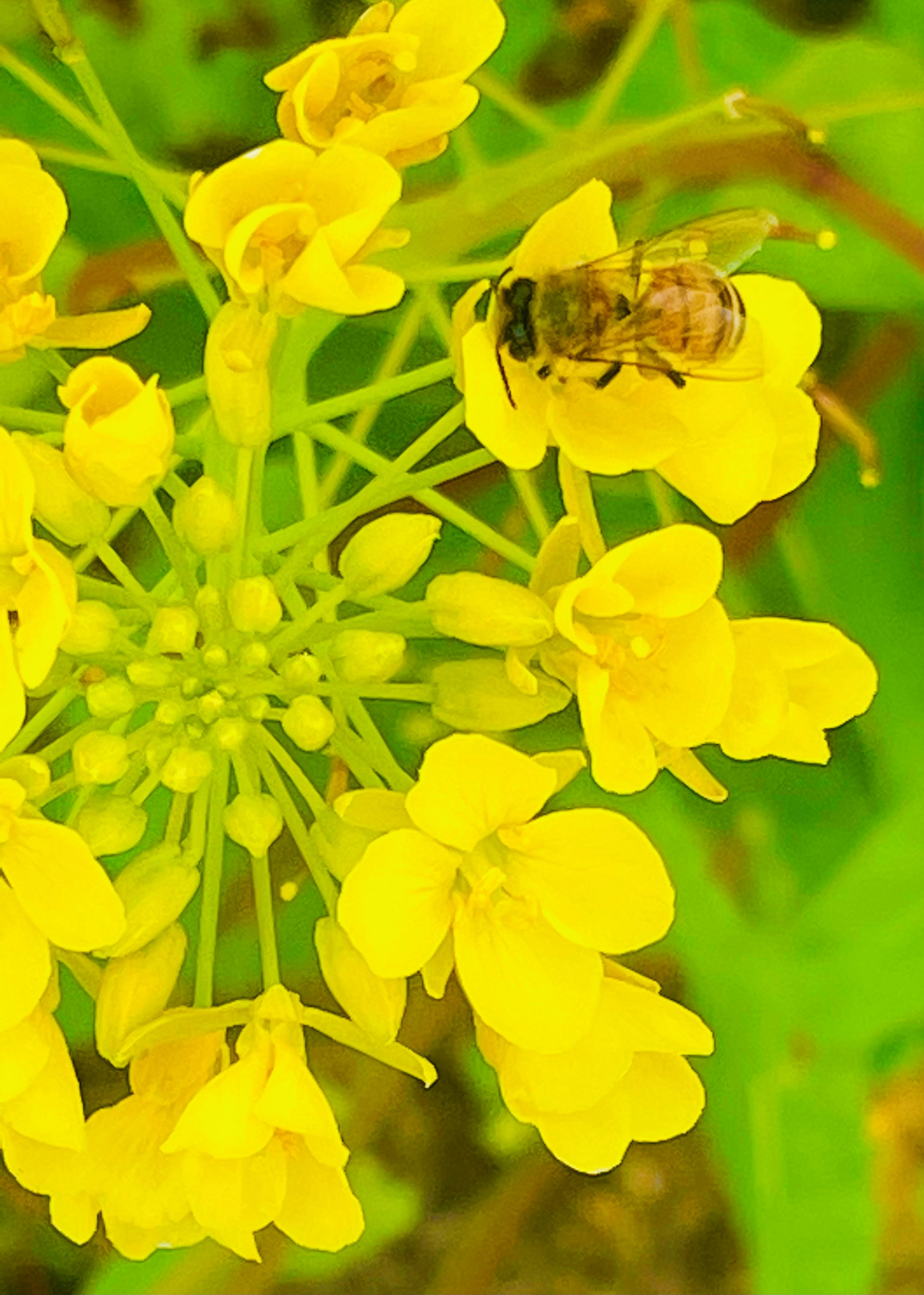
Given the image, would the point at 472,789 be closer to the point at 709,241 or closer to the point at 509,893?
the point at 509,893

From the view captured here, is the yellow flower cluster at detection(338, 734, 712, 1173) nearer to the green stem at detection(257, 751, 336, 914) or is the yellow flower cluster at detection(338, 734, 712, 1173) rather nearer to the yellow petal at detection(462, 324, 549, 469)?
the green stem at detection(257, 751, 336, 914)

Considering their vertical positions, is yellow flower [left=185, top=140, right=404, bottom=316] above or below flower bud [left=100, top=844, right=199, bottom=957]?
above

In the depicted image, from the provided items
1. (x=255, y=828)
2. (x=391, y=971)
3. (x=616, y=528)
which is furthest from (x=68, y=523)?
(x=616, y=528)

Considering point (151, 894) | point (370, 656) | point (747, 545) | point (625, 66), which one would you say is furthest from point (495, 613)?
point (747, 545)

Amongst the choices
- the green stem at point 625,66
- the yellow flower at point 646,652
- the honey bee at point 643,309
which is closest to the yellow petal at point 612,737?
the yellow flower at point 646,652

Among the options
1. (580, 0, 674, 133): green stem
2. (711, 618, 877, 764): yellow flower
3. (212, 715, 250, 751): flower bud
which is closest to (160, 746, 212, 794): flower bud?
(212, 715, 250, 751): flower bud

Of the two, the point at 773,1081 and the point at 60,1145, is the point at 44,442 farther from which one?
the point at 773,1081
